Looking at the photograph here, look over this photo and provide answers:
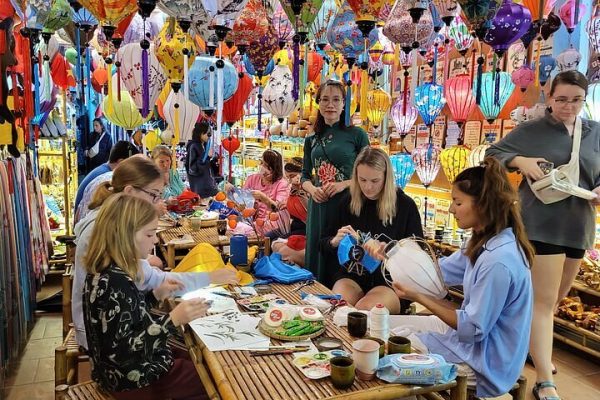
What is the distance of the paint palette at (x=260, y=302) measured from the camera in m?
2.02

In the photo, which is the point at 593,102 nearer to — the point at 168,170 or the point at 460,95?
the point at 460,95

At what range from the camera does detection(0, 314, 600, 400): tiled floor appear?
2920 mm

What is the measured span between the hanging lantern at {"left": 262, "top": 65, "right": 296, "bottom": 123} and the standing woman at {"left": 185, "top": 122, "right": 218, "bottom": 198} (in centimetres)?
181

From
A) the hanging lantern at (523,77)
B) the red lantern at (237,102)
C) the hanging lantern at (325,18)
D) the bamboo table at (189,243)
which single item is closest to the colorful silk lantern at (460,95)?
the hanging lantern at (523,77)

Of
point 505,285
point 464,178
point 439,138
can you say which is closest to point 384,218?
point 464,178

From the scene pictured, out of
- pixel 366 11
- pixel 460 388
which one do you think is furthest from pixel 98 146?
pixel 460 388

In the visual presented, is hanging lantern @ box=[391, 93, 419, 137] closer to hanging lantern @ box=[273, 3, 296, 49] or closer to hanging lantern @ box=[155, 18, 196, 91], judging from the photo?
hanging lantern @ box=[273, 3, 296, 49]

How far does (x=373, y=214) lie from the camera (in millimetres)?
2742

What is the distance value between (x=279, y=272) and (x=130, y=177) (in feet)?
2.78

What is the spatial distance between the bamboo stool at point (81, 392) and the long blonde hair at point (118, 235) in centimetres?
43

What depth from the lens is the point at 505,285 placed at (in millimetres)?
1706

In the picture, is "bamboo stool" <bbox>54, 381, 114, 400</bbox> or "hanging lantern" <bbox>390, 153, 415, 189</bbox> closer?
"bamboo stool" <bbox>54, 381, 114, 400</bbox>

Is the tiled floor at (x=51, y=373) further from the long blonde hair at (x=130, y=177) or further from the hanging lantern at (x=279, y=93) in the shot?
the hanging lantern at (x=279, y=93)

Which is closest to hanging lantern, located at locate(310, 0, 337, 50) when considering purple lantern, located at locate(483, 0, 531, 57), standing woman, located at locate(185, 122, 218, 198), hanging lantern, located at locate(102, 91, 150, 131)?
purple lantern, located at locate(483, 0, 531, 57)
